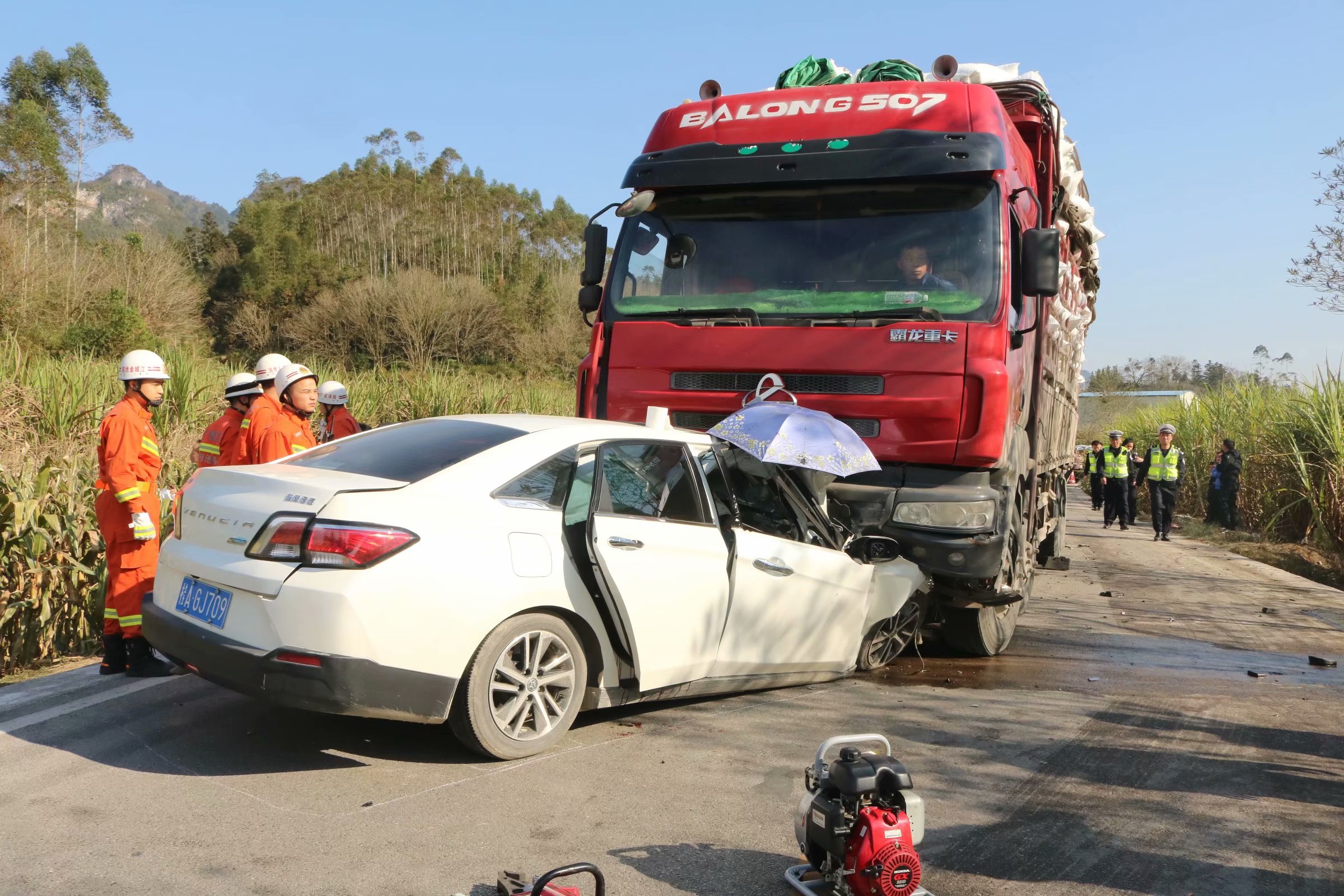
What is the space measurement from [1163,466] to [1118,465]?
2.06m

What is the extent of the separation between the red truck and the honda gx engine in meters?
3.10

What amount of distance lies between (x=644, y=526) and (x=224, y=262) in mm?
67381

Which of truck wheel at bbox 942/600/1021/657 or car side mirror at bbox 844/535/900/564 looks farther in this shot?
truck wheel at bbox 942/600/1021/657

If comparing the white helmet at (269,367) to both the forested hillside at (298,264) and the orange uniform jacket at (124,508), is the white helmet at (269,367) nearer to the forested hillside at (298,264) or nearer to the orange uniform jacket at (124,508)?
the orange uniform jacket at (124,508)

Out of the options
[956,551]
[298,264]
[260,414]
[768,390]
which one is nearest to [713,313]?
[768,390]

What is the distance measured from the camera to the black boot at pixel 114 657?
18.5 ft

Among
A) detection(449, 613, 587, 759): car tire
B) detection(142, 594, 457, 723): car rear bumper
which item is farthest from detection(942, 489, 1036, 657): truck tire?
detection(142, 594, 457, 723): car rear bumper

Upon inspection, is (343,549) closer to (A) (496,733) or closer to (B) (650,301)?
(A) (496,733)

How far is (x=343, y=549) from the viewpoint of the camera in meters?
3.96

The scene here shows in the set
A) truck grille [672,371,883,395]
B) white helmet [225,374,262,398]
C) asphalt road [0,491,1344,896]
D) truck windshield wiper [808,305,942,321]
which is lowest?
asphalt road [0,491,1344,896]

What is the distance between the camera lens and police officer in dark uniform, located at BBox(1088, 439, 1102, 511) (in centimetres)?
2434

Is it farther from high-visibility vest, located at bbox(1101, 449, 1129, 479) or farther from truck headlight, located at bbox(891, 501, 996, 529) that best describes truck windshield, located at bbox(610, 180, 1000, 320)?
high-visibility vest, located at bbox(1101, 449, 1129, 479)

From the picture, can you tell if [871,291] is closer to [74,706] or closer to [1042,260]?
[1042,260]

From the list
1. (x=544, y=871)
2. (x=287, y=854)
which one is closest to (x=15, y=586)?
(x=287, y=854)
